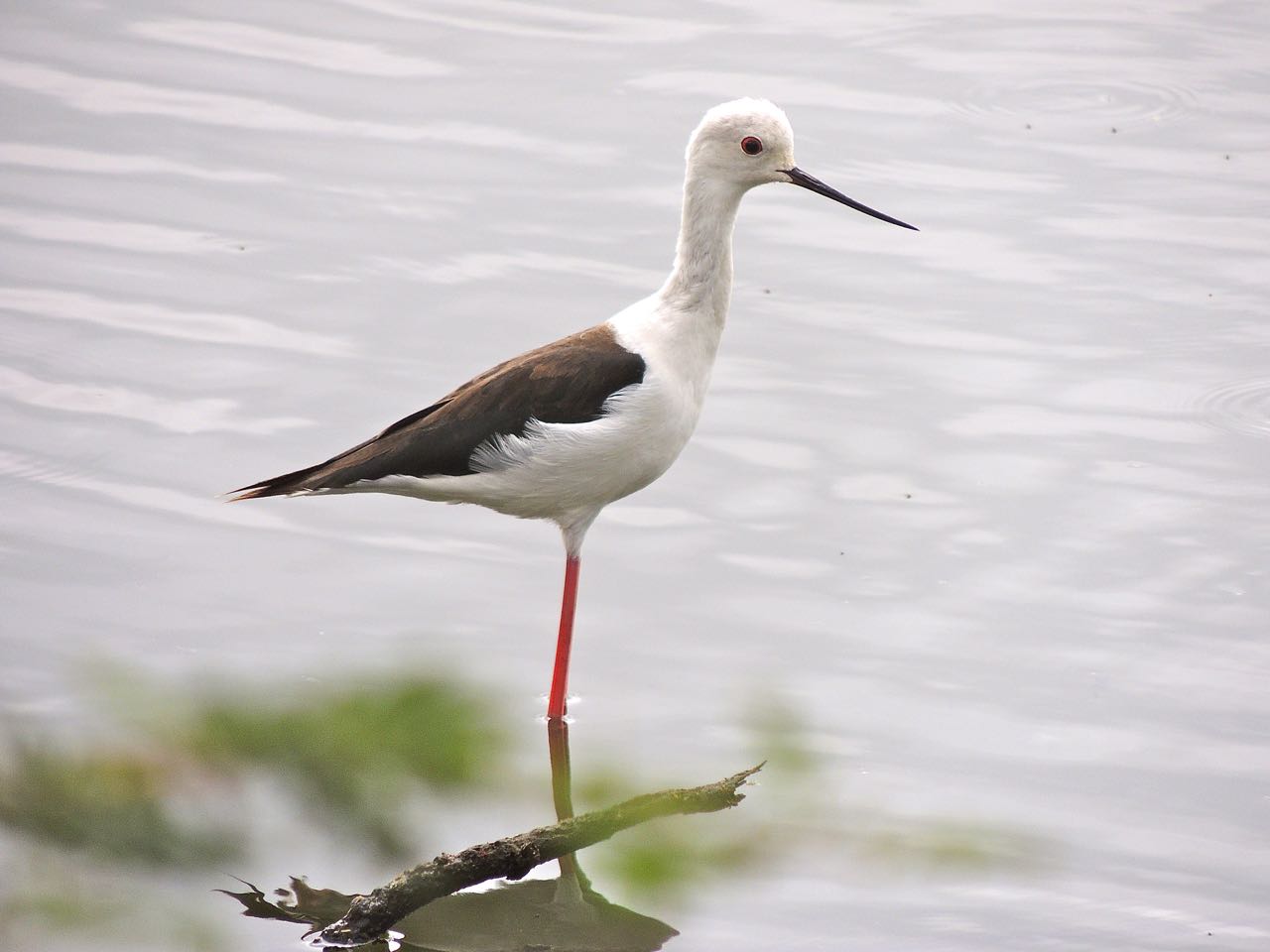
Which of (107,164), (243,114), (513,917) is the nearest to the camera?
(513,917)

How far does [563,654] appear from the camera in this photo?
6020mm

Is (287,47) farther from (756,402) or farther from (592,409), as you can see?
(592,409)

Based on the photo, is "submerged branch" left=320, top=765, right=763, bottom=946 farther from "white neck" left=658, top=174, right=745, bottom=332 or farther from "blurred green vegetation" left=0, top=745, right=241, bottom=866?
"white neck" left=658, top=174, right=745, bottom=332

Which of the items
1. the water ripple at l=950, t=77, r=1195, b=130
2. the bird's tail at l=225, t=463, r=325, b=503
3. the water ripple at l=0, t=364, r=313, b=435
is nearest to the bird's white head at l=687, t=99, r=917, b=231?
the bird's tail at l=225, t=463, r=325, b=503

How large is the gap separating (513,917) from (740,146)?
2678 millimetres

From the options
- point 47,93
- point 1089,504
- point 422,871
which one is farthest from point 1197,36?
point 422,871

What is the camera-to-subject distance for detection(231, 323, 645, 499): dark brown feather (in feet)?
19.1

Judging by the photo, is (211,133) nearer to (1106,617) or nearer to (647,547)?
(647,547)

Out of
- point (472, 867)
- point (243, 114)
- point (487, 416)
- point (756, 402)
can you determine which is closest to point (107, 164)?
point (243, 114)

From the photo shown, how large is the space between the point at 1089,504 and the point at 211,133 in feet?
18.7

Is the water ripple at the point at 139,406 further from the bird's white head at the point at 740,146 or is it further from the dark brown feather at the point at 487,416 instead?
the bird's white head at the point at 740,146

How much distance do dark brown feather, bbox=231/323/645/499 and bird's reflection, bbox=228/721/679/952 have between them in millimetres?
1495

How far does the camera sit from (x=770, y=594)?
22.3ft

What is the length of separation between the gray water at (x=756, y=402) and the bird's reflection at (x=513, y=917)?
92 mm
